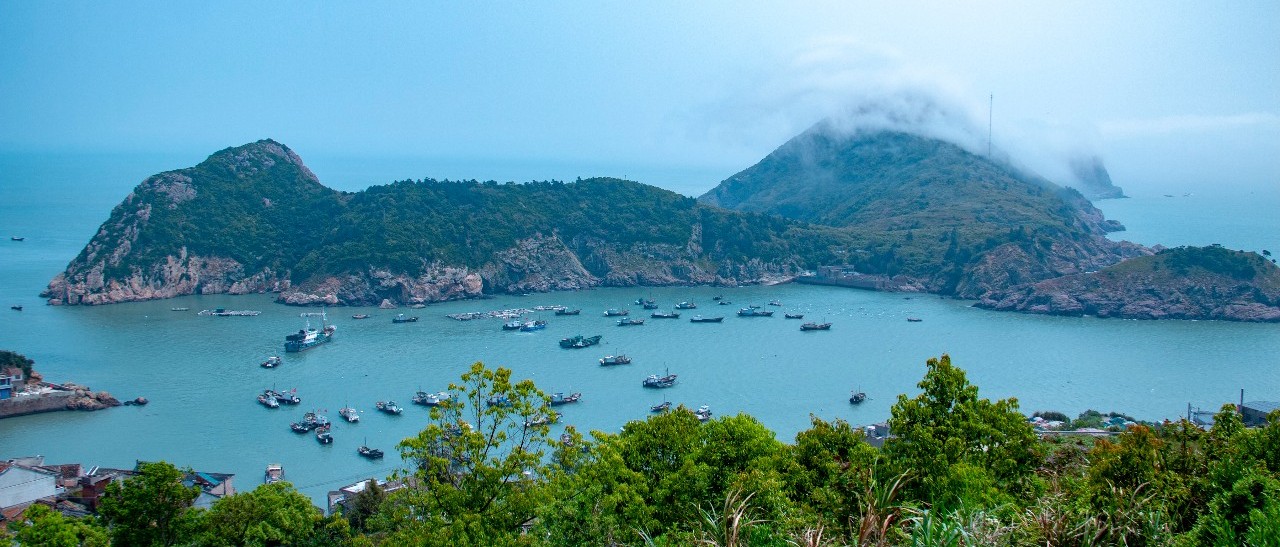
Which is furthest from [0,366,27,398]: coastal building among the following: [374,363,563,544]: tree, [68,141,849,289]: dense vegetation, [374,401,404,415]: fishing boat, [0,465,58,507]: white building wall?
[374,363,563,544]: tree

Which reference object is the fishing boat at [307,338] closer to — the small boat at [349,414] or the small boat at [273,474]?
the small boat at [349,414]

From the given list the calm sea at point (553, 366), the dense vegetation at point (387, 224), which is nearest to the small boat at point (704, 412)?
the calm sea at point (553, 366)

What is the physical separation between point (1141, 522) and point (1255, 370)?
27.4m

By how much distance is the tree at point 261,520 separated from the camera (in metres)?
9.02

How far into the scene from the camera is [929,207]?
6412 centimetres

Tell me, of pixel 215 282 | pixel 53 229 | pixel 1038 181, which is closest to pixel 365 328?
pixel 215 282

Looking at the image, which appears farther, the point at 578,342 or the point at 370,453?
the point at 578,342

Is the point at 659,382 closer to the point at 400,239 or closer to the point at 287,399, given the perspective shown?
the point at 287,399

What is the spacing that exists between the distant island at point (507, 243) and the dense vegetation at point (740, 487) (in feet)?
114

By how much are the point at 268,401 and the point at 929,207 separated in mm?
50099

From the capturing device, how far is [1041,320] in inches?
1539

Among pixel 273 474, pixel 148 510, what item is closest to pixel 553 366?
pixel 273 474

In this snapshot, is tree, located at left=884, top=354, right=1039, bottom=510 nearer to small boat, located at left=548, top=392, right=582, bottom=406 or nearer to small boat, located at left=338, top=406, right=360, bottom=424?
small boat, located at left=548, top=392, right=582, bottom=406

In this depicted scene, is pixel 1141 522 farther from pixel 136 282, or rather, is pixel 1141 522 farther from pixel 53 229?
pixel 53 229
